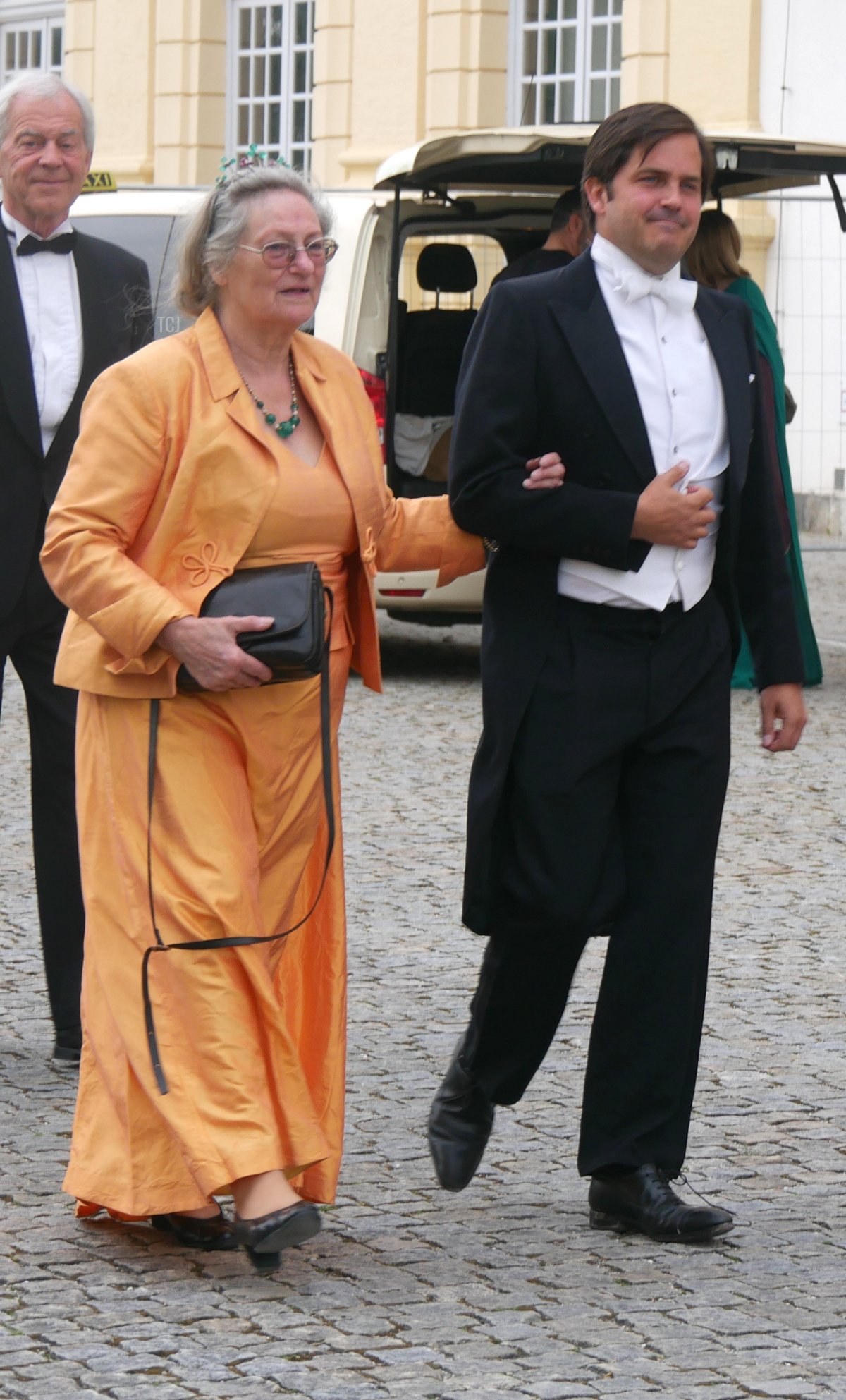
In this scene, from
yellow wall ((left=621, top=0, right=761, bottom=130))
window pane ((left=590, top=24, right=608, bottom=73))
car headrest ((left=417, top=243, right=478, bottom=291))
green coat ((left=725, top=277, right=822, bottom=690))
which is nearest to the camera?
green coat ((left=725, top=277, right=822, bottom=690))

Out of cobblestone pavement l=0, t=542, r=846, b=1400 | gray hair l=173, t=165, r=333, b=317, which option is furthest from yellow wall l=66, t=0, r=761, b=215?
gray hair l=173, t=165, r=333, b=317

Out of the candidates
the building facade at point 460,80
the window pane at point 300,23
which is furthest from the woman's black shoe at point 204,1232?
the window pane at point 300,23

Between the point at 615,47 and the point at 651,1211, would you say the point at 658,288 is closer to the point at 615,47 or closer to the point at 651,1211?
the point at 651,1211

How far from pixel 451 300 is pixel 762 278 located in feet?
26.7

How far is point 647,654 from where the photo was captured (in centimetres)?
416

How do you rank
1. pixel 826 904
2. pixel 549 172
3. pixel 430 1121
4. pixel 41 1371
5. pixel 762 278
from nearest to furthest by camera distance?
1. pixel 41 1371
2. pixel 430 1121
3. pixel 826 904
4. pixel 549 172
5. pixel 762 278

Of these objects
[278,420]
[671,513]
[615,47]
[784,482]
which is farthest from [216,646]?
[615,47]

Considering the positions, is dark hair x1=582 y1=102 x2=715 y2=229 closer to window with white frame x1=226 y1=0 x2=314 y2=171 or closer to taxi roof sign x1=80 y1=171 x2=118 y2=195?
taxi roof sign x1=80 y1=171 x2=118 y2=195

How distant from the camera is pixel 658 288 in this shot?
420cm

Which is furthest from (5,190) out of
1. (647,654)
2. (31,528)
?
(647,654)

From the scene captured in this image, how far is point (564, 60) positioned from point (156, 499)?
65.3ft

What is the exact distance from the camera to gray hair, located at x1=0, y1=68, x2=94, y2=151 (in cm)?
530

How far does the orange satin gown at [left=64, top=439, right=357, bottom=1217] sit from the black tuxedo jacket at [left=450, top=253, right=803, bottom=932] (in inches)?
10.0

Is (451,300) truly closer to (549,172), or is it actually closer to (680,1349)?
(549,172)
